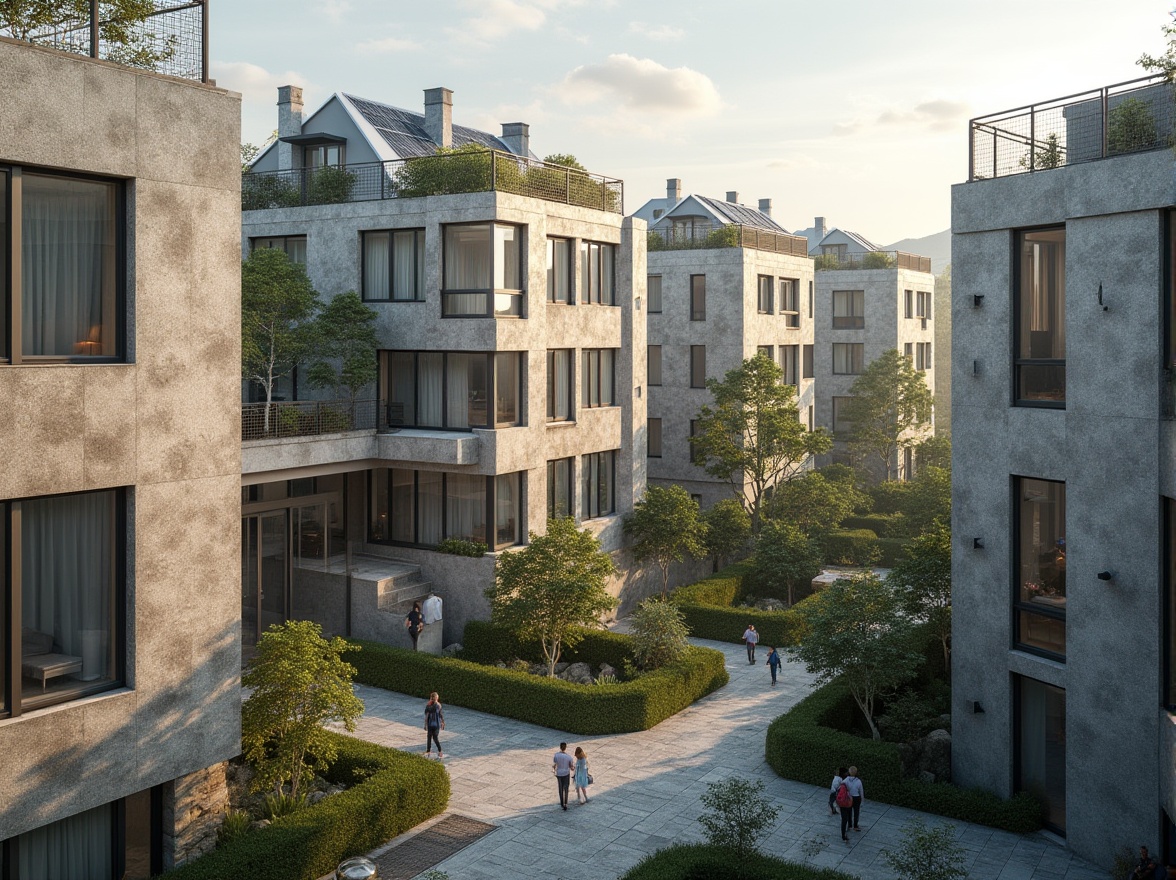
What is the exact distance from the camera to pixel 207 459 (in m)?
16.0

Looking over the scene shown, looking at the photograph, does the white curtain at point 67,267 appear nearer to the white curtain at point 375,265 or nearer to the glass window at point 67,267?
the glass window at point 67,267

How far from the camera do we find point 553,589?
26781 millimetres

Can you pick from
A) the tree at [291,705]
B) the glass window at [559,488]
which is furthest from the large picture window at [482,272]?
the tree at [291,705]

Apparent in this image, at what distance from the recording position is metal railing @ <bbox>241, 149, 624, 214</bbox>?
3086cm

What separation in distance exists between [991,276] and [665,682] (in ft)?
39.3

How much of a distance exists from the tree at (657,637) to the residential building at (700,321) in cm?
1701

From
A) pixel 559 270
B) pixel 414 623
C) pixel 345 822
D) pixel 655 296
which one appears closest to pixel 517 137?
pixel 655 296

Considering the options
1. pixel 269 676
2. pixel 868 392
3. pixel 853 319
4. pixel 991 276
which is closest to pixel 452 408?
pixel 269 676

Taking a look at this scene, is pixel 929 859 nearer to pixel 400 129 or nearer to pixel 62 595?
pixel 62 595

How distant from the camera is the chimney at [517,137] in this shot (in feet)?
144

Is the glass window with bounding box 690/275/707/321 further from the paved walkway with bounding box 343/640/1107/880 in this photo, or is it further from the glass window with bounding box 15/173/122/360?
the glass window with bounding box 15/173/122/360

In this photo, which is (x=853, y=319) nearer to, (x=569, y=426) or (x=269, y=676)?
(x=569, y=426)

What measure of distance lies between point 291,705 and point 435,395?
14.0m

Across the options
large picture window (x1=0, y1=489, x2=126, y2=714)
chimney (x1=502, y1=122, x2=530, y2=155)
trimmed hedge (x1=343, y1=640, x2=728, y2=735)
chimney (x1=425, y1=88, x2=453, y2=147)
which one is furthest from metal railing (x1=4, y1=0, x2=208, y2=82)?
chimney (x1=502, y1=122, x2=530, y2=155)
